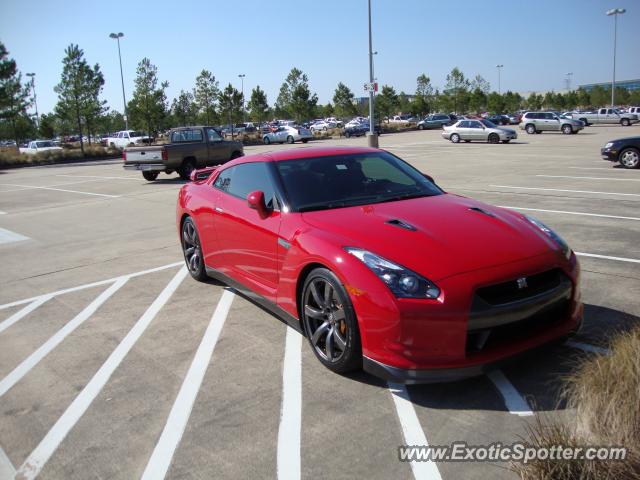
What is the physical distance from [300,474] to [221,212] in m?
3.15

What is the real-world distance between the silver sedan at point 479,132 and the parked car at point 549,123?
30.9ft

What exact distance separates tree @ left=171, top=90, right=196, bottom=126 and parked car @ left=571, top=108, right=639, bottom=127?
39733mm

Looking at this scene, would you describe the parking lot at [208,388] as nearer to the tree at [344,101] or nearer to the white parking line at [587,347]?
the white parking line at [587,347]

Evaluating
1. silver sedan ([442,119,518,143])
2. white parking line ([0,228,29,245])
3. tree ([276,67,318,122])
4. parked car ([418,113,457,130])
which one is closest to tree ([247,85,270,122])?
tree ([276,67,318,122])

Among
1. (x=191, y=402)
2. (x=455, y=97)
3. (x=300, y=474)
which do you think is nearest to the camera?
(x=300, y=474)

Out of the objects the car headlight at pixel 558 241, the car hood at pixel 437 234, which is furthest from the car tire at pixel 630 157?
the car headlight at pixel 558 241

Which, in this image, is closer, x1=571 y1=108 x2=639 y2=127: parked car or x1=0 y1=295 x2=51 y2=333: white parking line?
x1=0 y1=295 x2=51 y2=333: white parking line

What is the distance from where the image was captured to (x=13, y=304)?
6.11 meters

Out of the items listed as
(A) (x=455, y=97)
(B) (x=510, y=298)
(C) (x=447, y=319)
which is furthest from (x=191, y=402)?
(A) (x=455, y=97)

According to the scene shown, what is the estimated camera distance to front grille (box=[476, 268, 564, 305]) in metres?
3.38

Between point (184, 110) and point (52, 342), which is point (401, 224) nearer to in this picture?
point (52, 342)

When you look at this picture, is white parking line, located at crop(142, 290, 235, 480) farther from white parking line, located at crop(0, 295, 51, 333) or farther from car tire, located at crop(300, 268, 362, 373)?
white parking line, located at crop(0, 295, 51, 333)

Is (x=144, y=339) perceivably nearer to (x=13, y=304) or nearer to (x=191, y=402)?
(x=191, y=402)

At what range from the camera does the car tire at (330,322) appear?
362 centimetres
